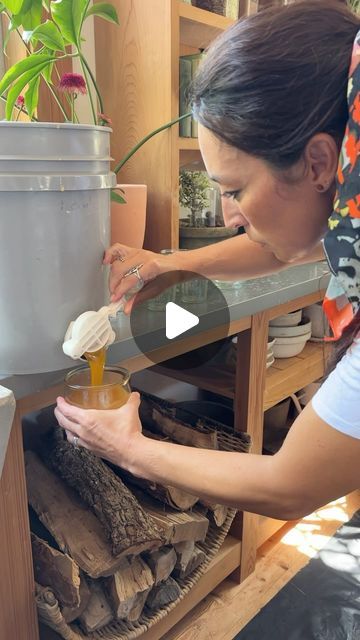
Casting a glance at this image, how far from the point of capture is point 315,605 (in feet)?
4.28

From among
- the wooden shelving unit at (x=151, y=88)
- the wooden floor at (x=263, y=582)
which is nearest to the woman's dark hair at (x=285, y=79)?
the wooden shelving unit at (x=151, y=88)

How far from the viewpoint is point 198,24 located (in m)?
1.29

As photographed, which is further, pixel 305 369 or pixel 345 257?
pixel 305 369

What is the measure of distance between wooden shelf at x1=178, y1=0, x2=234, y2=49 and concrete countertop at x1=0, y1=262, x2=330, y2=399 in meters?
0.61

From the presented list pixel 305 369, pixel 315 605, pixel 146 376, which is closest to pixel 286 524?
pixel 315 605

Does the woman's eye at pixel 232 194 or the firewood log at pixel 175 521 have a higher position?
the woman's eye at pixel 232 194

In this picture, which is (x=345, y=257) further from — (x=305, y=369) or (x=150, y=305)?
(x=305, y=369)

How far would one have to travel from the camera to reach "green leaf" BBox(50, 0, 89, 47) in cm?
83

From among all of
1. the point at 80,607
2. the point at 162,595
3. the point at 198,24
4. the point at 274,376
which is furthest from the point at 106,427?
the point at 198,24

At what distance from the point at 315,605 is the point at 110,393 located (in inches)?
35.1

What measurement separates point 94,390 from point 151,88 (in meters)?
0.81

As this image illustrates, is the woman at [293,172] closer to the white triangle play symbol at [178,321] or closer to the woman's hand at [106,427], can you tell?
the woman's hand at [106,427]

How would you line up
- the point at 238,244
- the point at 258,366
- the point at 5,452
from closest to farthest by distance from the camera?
1. the point at 5,452
2. the point at 238,244
3. the point at 258,366

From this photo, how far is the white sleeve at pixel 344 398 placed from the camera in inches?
23.3
